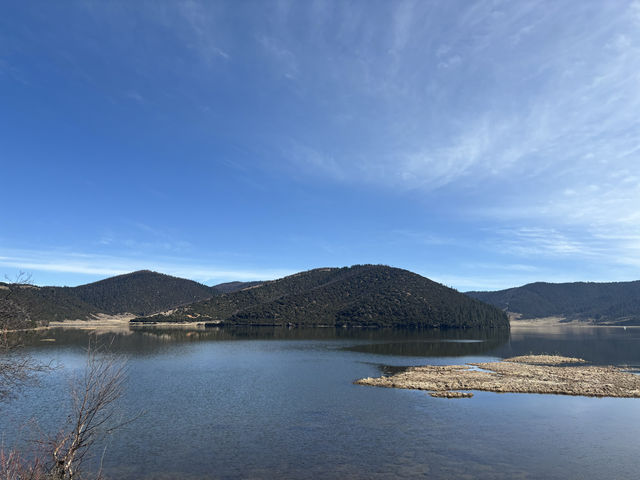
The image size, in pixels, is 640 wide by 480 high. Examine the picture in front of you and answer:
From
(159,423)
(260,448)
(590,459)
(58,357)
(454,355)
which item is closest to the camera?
(590,459)

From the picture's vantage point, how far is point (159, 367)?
8212cm

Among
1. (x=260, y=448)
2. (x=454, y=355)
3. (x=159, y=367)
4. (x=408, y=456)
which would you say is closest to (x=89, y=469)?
(x=260, y=448)

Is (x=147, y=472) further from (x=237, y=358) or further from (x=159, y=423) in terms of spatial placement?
(x=237, y=358)

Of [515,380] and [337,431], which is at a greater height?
[515,380]

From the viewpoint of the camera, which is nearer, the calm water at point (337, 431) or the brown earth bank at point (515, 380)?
the calm water at point (337, 431)

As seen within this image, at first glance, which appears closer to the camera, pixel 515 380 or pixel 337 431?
pixel 337 431

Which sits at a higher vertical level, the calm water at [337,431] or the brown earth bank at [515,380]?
the brown earth bank at [515,380]

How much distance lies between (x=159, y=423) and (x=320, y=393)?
23195 millimetres

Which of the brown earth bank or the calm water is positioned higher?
the brown earth bank

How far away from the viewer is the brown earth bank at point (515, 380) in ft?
193

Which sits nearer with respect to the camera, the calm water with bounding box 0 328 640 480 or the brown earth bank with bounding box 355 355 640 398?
the calm water with bounding box 0 328 640 480

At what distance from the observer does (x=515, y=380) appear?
66.2 meters

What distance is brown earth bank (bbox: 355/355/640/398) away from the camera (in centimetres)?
5880

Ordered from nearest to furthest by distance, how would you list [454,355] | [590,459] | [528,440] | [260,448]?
[590,459]
[260,448]
[528,440]
[454,355]
